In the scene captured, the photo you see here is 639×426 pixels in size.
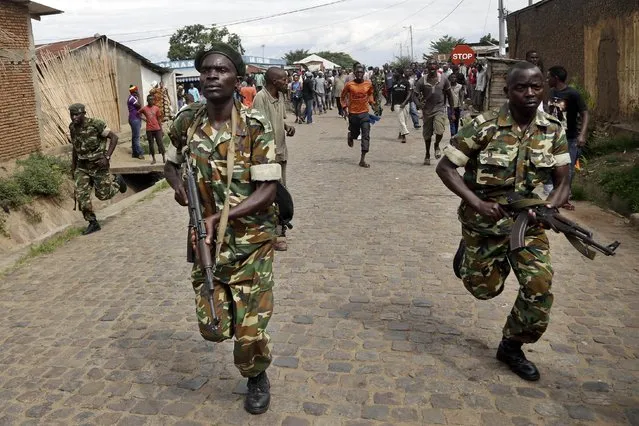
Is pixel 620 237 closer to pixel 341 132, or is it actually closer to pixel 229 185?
pixel 229 185

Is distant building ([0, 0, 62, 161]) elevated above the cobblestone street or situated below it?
above

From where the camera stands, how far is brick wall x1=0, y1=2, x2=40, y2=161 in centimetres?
1184

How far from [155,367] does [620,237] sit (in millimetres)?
5238

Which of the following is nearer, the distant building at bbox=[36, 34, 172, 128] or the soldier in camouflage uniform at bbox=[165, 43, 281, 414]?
the soldier in camouflage uniform at bbox=[165, 43, 281, 414]

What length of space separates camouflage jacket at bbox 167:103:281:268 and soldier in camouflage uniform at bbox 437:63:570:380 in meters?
1.09

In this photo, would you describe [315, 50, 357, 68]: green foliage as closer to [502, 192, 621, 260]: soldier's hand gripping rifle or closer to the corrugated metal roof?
the corrugated metal roof

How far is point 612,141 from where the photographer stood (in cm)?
1060

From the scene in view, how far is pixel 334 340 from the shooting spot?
4.29 metres

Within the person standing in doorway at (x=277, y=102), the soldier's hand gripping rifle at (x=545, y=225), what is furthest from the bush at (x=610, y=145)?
the soldier's hand gripping rifle at (x=545, y=225)

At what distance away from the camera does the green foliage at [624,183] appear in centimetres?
765

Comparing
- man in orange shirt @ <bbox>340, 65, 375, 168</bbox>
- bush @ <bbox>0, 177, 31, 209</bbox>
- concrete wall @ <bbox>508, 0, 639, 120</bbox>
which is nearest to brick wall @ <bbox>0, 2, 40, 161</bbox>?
bush @ <bbox>0, 177, 31, 209</bbox>

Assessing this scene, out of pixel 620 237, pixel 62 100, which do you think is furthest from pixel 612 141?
pixel 62 100

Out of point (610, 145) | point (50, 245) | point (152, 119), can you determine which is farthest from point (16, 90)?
point (610, 145)

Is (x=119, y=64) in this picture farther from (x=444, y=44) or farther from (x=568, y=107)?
(x=444, y=44)
